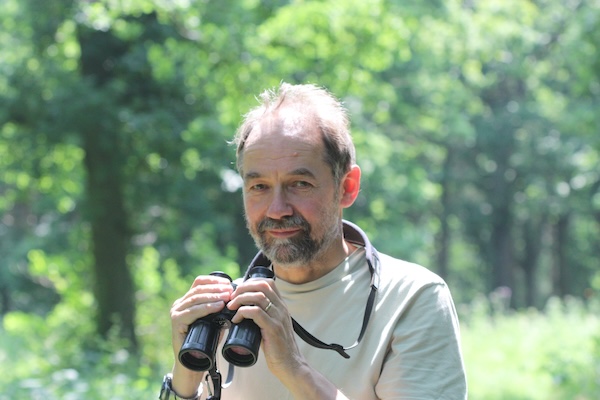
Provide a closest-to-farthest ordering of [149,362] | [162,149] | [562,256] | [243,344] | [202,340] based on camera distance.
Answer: [243,344], [202,340], [149,362], [162,149], [562,256]

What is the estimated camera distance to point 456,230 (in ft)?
135

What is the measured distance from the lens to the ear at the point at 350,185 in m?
2.78

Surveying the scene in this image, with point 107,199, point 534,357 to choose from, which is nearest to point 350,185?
point 107,199

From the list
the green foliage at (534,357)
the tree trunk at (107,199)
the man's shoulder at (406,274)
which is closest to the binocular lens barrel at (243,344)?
the man's shoulder at (406,274)

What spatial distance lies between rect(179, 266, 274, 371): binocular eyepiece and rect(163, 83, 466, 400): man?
0.09 feet

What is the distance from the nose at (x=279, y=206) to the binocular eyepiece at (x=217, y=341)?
0.52 ft

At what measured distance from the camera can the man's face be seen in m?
2.62

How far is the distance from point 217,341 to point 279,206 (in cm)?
42

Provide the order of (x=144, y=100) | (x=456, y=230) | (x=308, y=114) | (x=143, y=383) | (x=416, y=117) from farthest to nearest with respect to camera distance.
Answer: (x=456, y=230), (x=416, y=117), (x=144, y=100), (x=143, y=383), (x=308, y=114)

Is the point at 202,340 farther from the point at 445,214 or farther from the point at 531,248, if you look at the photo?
the point at 531,248

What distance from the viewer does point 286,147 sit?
2.65 m

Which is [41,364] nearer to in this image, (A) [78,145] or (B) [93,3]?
(A) [78,145]

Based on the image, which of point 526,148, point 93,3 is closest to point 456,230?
point 526,148

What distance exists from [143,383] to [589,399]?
15.0 ft
